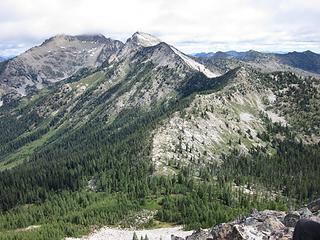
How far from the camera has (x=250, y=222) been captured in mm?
89250

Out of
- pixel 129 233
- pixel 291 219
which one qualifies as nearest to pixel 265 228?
pixel 291 219

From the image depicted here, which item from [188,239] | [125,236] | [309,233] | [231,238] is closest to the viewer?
[309,233]

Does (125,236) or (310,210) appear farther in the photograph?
(125,236)

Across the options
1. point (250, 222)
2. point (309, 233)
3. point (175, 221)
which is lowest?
point (175, 221)

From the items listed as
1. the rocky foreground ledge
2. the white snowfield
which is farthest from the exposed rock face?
the white snowfield

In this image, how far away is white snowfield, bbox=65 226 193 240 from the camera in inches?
6964

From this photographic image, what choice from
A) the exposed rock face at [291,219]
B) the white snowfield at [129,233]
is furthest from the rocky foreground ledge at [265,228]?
the white snowfield at [129,233]

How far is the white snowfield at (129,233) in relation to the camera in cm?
17688

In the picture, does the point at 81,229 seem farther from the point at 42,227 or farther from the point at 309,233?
the point at 309,233

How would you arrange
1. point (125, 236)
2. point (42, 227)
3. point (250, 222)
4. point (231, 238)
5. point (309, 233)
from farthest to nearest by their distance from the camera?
1. point (42, 227)
2. point (125, 236)
3. point (250, 222)
4. point (231, 238)
5. point (309, 233)

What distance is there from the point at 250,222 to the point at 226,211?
109913 millimetres

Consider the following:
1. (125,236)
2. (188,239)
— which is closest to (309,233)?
(188,239)

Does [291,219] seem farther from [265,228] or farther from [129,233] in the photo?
[129,233]

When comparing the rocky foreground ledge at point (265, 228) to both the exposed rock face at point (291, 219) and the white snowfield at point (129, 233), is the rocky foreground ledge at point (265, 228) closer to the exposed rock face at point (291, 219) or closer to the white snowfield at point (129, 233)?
the exposed rock face at point (291, 219)
